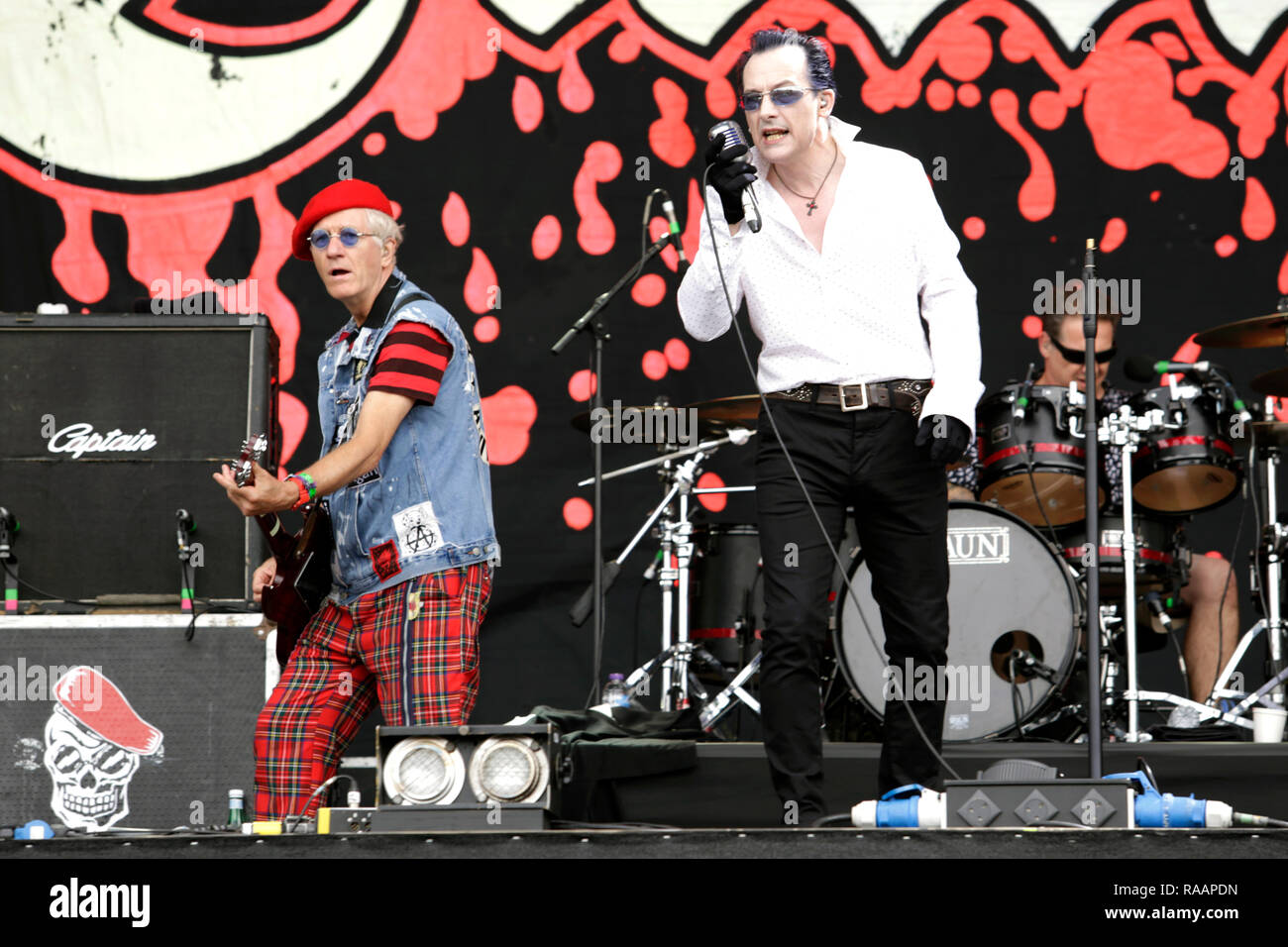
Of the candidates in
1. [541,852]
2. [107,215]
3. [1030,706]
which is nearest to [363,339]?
[541,852]

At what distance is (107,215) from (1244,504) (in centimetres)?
471

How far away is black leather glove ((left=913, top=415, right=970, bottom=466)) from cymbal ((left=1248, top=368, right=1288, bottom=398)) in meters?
2.58

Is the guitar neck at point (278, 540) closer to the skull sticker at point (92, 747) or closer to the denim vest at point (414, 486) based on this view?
the denim vest at point (414, 486)

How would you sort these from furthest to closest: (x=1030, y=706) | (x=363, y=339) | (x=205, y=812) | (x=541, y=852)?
1. (x=1030, y=706)
2. (x=205, y=812)
3. (x=363, y=339)
4. (x=541, y=852)

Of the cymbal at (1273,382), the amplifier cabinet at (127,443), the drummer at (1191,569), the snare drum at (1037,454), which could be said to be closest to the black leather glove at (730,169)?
the amplifier cabinet at (127,443)

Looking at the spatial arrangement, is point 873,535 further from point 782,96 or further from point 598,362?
point 598,362

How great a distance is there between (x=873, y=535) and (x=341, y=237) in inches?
52.8

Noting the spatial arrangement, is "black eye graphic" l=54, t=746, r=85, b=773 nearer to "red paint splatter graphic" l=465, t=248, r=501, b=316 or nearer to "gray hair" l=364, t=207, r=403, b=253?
"gray hair" l=364, t=207, r=403, b=253

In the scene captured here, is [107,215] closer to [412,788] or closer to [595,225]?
[595,225]

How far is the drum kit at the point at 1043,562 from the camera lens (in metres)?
4.67

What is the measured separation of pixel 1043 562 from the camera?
475 centimetres

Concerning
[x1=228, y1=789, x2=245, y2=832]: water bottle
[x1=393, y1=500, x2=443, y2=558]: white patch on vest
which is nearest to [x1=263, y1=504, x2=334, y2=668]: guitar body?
[x1=393, y1=500, x2=443, y2=558]: white patch on vest

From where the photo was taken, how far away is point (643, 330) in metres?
6.04

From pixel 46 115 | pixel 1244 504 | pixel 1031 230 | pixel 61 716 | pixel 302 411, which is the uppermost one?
pixel 46 115
